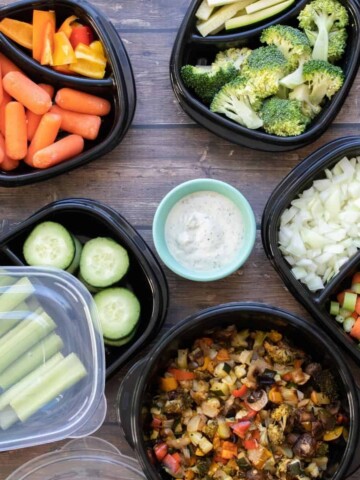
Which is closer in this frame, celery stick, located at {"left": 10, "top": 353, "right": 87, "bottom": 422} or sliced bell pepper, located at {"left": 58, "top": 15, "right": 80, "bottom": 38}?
celery stick, located at {"left": 10, "top": 353, "right": 87, "bottom": 422}

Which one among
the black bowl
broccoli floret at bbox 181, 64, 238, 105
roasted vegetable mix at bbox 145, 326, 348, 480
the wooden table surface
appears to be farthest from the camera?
the wooden table surface

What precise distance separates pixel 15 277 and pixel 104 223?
33 cm

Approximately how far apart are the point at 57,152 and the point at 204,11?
0.66 m

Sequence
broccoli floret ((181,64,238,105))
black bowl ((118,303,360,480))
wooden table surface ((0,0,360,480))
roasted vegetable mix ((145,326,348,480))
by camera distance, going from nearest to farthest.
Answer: black bowl ((118,303,360,480))
roasted vegetable mix ((145,326,348,480))
broccoli floret ((181,64,238,105))
wooden table surface ((0,0,360,480))

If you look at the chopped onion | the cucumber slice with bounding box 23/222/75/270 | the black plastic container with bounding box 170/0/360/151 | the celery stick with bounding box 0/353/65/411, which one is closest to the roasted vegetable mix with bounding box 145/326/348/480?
the chopped onion

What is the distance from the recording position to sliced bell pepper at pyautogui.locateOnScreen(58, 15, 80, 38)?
255 centimetres

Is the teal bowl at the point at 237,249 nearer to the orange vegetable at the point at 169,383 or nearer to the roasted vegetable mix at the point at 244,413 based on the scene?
the roasted vegetable mix at the point at 244,413

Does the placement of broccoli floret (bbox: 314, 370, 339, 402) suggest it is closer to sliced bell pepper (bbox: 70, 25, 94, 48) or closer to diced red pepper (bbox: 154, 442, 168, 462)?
diced red pepper (bbox: 154, 442, 168, 462)

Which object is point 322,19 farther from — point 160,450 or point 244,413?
point 160,450

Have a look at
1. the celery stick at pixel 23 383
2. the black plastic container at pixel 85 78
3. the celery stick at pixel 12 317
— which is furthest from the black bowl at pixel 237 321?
the black plastic container at pixel 85 78

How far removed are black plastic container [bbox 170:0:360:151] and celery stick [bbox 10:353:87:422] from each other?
2.82 feet

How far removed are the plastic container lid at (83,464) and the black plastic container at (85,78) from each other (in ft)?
2.97

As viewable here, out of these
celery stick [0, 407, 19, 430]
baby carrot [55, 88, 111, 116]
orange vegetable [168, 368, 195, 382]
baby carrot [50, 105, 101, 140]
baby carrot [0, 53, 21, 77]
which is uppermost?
baby carrot [0, 53, 21, 77]

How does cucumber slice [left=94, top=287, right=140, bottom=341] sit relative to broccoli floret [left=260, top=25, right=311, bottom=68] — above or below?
below
